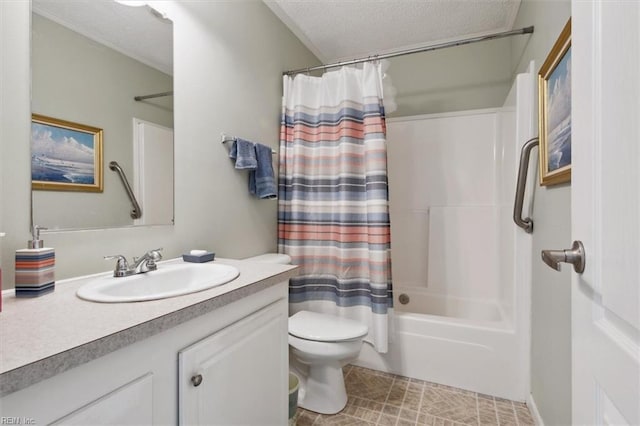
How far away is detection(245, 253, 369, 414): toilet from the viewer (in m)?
1.61

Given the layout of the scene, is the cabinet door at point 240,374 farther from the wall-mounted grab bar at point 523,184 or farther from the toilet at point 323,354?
the wall-mounted grab bar at point 523,184

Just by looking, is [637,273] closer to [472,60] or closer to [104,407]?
[104,407]

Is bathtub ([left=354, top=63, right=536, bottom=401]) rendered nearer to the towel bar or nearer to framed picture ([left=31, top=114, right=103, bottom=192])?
the towel bar

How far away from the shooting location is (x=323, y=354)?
1.60 metres

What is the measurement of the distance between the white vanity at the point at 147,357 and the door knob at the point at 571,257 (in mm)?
793

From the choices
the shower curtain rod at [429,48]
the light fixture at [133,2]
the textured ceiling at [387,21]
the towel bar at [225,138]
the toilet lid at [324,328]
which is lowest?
the toilet lid at [324,328]

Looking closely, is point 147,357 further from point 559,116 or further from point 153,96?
point 559,116

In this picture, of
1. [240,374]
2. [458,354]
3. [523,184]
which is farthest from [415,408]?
[523,184]

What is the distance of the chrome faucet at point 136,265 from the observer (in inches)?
43.6

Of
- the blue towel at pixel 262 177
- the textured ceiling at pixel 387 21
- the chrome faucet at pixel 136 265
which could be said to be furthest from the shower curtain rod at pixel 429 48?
the chrome faucet at pixel 136 265

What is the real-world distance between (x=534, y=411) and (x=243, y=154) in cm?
207

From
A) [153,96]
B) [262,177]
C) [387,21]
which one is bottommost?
[262,177]

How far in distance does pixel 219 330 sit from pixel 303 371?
1173 millimetres

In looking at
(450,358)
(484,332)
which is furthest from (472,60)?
(450,358)
